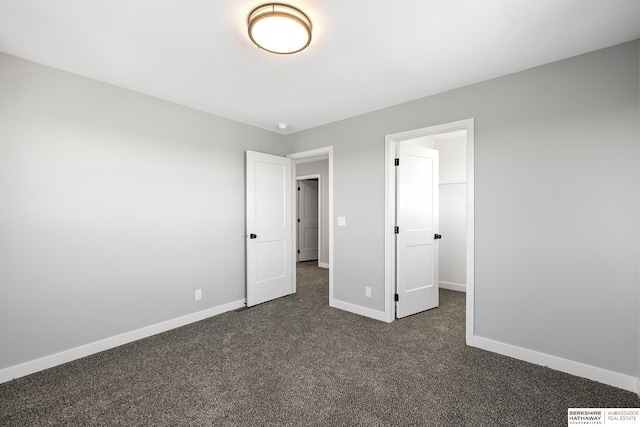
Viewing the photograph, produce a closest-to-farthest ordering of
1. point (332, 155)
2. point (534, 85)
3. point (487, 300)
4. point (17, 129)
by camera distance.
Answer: point (17, 129)
point (534, 85)
point (487, 300)
point (332, 155)

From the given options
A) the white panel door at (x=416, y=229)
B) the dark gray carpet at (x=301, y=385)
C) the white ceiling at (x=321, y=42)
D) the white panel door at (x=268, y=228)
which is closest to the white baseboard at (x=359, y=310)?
the white panel door at (x=416, y=229)

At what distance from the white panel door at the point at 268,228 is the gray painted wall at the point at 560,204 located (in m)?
2.15

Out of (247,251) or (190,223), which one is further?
(247,251)

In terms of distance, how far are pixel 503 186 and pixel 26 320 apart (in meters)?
4.09

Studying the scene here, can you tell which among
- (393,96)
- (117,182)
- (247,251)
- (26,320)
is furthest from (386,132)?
(26,320)

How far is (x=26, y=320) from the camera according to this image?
2.26 meters

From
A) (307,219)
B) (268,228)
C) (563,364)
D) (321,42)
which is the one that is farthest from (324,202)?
(563,364)

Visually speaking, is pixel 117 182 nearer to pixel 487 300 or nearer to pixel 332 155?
pixel 332 155

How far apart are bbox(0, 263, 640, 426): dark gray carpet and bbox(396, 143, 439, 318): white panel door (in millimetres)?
560

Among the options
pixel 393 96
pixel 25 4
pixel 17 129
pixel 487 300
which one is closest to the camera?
pixel 25 4

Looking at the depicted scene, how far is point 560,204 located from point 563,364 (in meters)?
1.26

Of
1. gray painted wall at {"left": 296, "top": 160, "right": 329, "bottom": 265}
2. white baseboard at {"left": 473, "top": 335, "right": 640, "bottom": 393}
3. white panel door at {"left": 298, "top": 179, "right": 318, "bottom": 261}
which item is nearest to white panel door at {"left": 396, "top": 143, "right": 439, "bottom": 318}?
white baseboard at {"left": 473, "top": 335, "right": 640, "bottom": 393}

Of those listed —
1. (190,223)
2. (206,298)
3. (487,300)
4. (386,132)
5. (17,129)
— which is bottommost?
(206,298)

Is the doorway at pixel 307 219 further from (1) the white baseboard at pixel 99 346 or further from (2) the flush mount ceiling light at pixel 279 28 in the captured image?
(2) the flush mount ceiling light at pixel 279 28
